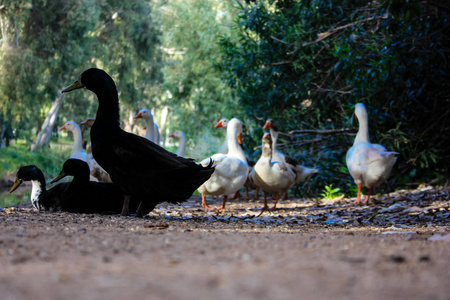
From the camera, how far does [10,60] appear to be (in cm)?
2134

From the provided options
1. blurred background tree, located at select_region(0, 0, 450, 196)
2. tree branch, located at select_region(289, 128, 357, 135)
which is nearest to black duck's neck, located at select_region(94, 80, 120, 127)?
blurred background tree, located at select_region(0, 0, 450, 196)

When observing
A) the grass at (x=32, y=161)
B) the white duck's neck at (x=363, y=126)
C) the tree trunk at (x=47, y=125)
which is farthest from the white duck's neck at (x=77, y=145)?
the tree trunk at (x=47, y=125)

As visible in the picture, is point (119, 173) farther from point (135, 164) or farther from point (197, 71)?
point (197, 71)

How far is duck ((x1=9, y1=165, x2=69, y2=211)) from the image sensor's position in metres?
6.94

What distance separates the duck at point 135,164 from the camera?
→ 5832 mm

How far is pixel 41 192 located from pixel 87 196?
111 cm

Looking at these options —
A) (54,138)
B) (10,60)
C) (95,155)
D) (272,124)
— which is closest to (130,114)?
(54,138)

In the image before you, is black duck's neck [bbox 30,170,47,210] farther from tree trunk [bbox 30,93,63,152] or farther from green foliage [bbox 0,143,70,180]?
tree trunk [bbox 30,93,63,152]

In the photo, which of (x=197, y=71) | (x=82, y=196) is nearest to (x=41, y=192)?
(x=82, y=196)

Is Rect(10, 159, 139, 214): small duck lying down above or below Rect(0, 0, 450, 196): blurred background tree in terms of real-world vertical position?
below

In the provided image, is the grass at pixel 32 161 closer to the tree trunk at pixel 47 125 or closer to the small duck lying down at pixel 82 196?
the tree trunk at pixel 47 125

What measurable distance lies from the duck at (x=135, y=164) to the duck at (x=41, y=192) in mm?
1201

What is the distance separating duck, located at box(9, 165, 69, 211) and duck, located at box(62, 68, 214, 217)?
1.20 m

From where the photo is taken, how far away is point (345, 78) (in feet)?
41.9
